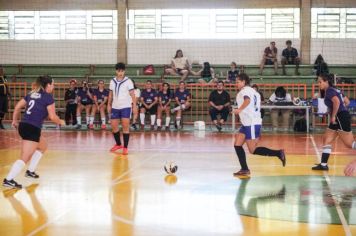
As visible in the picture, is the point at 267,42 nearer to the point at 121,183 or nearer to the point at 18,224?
the point at 121,183

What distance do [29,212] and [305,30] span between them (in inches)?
821

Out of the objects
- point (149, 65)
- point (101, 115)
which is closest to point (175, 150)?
point (101, 115)

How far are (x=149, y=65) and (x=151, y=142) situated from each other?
966cm

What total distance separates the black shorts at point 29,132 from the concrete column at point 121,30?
1817cm

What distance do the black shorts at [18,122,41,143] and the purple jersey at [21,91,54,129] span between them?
61 millimetres

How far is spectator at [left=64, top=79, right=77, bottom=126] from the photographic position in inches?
845

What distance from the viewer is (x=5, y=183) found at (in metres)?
8.46

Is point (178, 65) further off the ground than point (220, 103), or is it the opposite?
point (178, 65)

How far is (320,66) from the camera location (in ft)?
77.2

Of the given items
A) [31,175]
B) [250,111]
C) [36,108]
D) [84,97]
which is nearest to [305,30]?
[84,97]

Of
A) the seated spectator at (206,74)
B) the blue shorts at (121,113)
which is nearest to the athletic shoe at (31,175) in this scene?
the blue shorts at (121,113)

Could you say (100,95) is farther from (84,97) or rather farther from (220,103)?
(220,103)

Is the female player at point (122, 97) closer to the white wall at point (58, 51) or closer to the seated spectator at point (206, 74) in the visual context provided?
the seated spectator at point (206, 74)

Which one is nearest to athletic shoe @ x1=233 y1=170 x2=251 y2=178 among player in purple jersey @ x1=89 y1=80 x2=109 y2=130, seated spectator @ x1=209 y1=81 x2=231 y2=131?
seated spectator @ x1=209 y1=81 x2=231 y2=131
